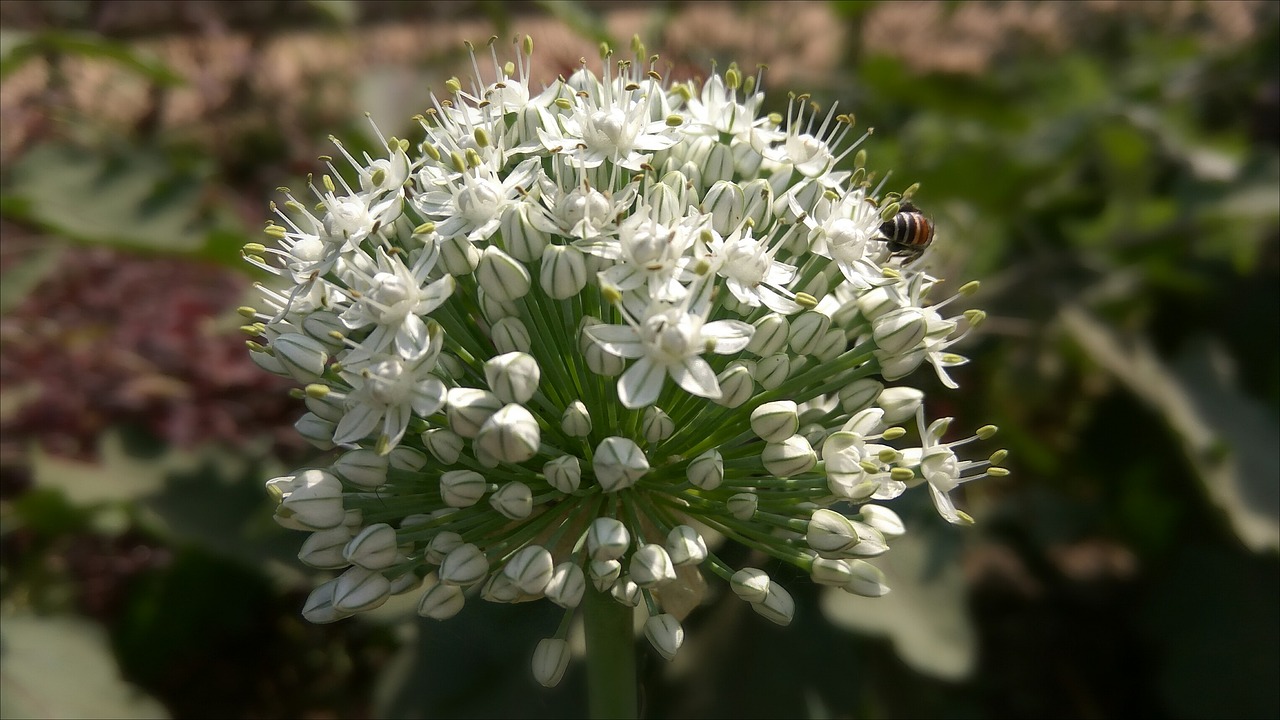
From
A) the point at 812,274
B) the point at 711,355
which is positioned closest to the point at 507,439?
the point at 711,355

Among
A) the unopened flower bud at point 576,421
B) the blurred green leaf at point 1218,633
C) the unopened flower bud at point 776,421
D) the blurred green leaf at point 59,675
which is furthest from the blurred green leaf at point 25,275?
the blurred green leaf at point 1218,633

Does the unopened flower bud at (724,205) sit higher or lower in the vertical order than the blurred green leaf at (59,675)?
higher

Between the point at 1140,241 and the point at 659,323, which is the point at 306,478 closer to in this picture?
the point at 659,323

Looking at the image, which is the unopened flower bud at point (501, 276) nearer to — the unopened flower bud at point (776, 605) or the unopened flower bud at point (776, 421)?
the unopened flower bud at point (776, 421)

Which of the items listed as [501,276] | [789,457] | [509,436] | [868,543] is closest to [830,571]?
[868,543]

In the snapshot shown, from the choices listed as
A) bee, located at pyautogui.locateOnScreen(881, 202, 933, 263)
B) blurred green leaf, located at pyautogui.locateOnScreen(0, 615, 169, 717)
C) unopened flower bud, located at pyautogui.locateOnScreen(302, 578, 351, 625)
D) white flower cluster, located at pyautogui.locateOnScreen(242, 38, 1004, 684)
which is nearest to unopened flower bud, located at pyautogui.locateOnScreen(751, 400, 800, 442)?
white flower cluster, located at pyautogui.locateOnScreen(242, 38, 1004, 684)
